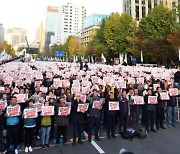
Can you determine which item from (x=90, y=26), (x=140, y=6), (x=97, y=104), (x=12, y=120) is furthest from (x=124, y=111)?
(x=90, y=26)

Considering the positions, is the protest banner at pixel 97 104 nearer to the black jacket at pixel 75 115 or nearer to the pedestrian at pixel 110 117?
the pedestrian at pixel 110 117

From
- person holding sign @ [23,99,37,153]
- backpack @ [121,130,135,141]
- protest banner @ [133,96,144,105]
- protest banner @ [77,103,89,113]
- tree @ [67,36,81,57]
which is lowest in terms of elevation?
backpack @ [121,130,135,141]

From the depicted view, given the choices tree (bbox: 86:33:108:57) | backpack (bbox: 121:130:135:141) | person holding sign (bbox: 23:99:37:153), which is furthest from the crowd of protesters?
tree (bbox: 86:33:108:57)

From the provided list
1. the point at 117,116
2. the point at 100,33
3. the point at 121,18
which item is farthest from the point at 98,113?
the point at 100,33

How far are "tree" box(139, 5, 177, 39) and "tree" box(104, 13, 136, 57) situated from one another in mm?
5930

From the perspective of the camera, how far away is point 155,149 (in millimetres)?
9758

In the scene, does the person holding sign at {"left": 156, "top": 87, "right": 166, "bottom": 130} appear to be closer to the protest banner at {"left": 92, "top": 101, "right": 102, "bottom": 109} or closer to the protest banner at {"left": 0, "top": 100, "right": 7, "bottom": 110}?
the protest banner at {"left": 92, "top": 101, "right": 102, "bottom": 109}

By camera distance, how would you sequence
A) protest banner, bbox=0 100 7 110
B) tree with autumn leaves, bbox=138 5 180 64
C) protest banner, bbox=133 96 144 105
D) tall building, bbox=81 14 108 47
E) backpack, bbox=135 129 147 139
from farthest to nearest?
tall building, bbox=81 14 108 47, tree with autumn leaves, bbox=138 5 180 64, protest banner, bbox=133 96 144 105, backpack, bbox=135 129 147 139, protest banner, bbox=0 100 7 110

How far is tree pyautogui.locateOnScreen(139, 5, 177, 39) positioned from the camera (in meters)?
57.0

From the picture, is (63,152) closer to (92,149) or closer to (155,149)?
(92,149)

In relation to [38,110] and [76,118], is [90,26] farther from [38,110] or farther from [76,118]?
[38,110]

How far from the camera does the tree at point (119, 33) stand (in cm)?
6719

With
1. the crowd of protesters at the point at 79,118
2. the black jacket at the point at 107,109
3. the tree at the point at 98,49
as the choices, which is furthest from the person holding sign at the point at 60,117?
the tree at the point at 98,49

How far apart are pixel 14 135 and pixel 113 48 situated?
61.9m
